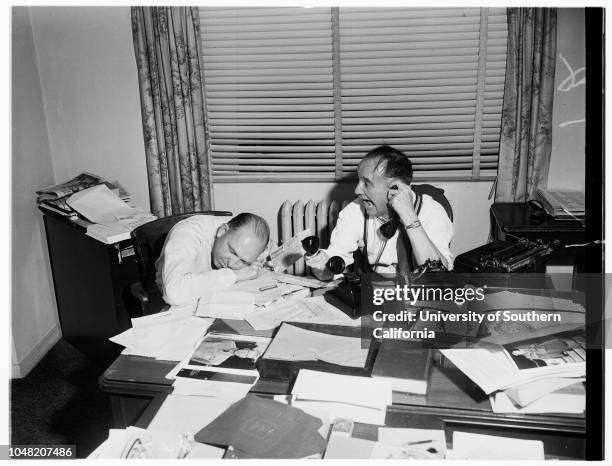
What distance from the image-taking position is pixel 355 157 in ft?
10.5

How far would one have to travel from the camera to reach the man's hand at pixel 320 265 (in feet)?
7.21

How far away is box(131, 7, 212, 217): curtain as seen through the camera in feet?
9.66

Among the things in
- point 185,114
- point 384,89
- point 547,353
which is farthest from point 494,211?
point 185,114

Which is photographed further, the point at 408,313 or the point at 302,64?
the point at 302,64

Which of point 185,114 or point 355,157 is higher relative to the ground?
point 185,114

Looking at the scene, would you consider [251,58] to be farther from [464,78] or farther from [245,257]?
[245,257]

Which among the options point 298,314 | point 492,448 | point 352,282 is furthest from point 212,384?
point 492,448

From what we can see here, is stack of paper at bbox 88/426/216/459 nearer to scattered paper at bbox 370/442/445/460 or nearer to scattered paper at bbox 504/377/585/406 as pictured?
scattered paper at bbox 370/442/445/460

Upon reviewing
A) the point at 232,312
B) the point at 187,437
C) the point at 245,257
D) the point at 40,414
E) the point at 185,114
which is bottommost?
the point at 40,414

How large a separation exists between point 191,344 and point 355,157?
1793 mm

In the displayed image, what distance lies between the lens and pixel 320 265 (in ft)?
7.27

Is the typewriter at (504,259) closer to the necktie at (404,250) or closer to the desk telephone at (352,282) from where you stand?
the desk telephone at (352,282)

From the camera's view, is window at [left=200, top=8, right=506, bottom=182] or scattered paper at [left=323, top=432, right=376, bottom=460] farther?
window at [left=200, top=8, right=506, bottom=182]

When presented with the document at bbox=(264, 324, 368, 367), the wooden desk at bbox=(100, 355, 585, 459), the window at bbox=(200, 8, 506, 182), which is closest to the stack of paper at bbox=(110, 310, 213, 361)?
the wooden desk at bbox=(100, 355, 585, 459)
